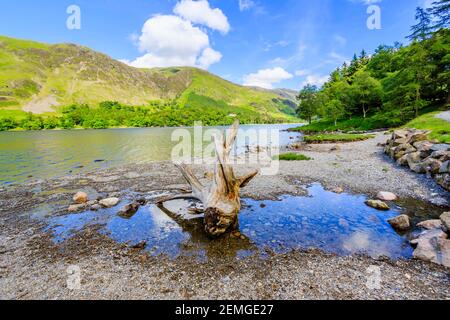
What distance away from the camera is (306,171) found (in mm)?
19250

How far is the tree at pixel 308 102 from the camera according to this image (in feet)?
289

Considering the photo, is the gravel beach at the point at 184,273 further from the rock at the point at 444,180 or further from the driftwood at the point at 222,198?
the rock at the point at 444,180

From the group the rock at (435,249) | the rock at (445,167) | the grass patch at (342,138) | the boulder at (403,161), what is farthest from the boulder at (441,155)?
the grass patch at (342,138)

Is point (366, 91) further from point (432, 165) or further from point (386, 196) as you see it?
point (386, 196)

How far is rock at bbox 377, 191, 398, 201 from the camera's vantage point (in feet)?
39.0

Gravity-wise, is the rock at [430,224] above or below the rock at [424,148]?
below

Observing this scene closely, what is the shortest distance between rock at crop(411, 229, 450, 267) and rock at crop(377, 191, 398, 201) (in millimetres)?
4885

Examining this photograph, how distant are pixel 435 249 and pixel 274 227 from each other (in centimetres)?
528

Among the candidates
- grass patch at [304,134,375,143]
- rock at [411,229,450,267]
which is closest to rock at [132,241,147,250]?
rock at [411,229,450,267]

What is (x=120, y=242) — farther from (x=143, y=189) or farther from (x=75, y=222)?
(x=143, y=189)

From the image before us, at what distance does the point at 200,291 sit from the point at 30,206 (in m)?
13.4

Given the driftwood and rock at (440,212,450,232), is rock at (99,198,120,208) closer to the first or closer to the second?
the driftwood

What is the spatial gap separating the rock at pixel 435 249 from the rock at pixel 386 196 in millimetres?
4885

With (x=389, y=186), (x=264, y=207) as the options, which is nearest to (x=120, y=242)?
(x=264, y=207)
